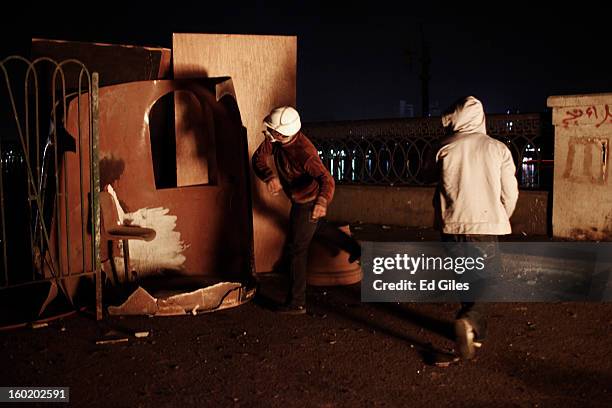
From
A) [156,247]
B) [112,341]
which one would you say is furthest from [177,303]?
[156,247]

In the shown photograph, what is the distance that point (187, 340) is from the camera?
16.9 ft

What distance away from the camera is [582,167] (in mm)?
9359

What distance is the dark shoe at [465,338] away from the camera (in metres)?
4.60

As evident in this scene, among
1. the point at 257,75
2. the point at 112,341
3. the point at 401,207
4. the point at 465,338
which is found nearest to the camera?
the point at 465,338

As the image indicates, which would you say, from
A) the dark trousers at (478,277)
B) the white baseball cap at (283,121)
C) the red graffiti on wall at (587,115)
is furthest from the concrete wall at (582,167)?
the white baseball cap at (283,121)

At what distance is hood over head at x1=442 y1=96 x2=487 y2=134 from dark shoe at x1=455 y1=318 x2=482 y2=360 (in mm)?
1453

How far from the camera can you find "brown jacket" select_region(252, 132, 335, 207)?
578 centimetres

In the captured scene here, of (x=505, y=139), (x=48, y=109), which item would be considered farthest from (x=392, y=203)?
(x=48, y=109)

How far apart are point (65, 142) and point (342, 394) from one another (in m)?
3.44

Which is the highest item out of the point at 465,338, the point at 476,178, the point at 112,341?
the point at 476,178

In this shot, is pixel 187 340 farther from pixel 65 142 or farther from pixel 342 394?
pixel 65 142
